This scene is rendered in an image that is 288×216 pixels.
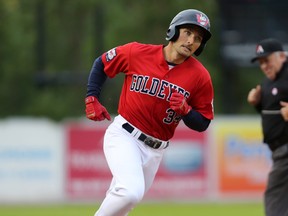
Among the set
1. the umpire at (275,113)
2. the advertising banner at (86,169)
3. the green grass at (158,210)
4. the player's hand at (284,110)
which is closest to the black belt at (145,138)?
the player's hand at (284,110)

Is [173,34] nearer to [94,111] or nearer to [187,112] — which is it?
[187,112]

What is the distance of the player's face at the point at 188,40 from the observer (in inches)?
312

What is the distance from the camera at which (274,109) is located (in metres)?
9.33

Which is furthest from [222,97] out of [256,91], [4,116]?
[256,91]

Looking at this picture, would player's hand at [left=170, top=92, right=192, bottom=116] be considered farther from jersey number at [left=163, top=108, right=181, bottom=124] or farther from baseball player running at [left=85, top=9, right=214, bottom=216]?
jersey number at [left=163, top=108, right=181, bottom=124]

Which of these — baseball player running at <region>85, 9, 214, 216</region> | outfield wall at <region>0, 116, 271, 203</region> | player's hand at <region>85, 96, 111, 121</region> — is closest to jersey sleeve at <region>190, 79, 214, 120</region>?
baseball player running at <region>85, 9, 214, 216</region>

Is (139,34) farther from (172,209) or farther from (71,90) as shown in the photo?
(172,209)

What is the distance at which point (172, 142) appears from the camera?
17.9m

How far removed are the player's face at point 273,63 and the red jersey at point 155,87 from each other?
132 cm

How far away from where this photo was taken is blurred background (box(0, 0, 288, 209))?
17.8m

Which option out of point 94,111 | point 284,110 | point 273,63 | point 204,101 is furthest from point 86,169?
point 204,101

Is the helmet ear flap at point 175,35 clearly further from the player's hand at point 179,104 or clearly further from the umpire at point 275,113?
the umpire at point 275,113

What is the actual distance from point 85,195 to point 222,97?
356cm

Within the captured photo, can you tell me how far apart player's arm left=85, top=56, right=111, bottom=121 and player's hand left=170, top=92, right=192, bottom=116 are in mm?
645
